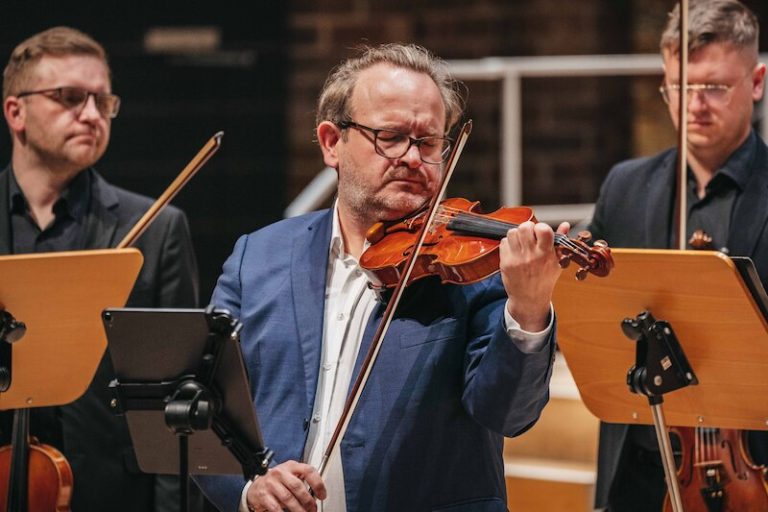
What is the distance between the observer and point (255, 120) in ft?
16.4

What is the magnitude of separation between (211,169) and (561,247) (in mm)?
2920

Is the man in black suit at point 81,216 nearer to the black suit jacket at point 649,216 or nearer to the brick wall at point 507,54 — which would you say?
the black suit jacket at point 649,216

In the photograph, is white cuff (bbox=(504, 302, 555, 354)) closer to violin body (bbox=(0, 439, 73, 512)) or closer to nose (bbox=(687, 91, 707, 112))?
nose (bbox=(687, 91, 707, 112))

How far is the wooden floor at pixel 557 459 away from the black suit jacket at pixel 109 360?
1177 millimetres

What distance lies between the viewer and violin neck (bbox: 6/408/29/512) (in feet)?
9.39

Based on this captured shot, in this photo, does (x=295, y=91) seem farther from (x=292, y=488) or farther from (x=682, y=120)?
(x=292, y=488)

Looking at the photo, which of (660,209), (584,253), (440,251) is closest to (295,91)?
(660,209)

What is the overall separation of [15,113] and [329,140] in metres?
1.01

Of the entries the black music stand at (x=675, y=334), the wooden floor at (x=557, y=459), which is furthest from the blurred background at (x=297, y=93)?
the black music stand at (x=675, y=334)

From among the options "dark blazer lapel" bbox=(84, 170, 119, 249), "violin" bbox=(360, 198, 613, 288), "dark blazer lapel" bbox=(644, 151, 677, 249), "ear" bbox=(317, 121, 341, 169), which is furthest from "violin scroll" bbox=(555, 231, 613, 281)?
"dark blazer lapel" bbox=(84, 170, 119, 249)

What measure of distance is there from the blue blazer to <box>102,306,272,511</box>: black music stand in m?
0.20

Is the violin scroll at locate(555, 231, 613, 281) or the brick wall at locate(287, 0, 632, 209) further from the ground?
the violin scroll at locate(555, 231, 613, 281)

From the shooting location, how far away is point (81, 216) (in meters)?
→ 3.27

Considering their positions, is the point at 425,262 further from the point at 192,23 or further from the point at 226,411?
the point at 192,23
